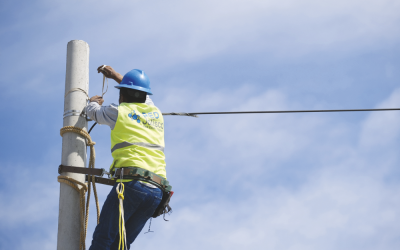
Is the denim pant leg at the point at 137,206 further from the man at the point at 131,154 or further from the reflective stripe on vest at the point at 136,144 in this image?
the reflective stripe on vest at the point at 136,144

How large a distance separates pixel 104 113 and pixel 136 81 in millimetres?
516

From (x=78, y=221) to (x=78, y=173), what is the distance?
46 cm

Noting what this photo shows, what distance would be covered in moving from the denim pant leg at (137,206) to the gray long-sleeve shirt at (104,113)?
0.65 m

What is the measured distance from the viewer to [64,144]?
16.4ft

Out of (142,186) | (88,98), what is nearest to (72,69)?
(88,98)

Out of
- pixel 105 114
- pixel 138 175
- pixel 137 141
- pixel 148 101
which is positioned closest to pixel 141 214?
pixel 138 175

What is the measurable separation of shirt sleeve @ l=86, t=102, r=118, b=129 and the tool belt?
0.47 meters

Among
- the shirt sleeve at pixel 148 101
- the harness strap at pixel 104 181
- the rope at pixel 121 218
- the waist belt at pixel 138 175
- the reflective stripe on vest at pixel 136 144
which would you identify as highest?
the shirt sleeve at pixel 148 101

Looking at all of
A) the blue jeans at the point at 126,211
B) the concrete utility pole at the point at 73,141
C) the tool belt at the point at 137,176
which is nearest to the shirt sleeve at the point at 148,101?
the concrete utility pole at the point at 73,141

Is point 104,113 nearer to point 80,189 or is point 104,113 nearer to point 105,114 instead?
point 105,114

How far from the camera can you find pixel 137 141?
4.63m

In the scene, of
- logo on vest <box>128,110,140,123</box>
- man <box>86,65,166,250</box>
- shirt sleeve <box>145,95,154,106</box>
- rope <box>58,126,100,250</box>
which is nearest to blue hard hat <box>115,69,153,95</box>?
man <box>86,65,166,250</box>

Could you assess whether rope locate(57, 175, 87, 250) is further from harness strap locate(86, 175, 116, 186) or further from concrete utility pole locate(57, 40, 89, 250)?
harness strap locate(86, 175, 116, 186)

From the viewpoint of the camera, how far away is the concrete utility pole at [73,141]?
15.6 ft
